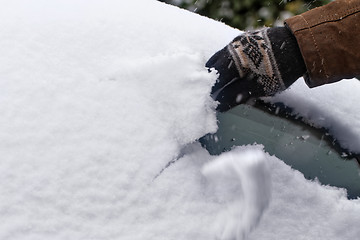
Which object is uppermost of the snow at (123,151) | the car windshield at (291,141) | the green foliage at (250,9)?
the snow at (123,151)

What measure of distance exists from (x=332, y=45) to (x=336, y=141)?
0.97 ft

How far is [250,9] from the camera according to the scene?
3627 mm

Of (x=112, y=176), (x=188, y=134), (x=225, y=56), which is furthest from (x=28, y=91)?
(x=225, y=56)

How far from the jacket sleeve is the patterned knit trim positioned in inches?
3.9

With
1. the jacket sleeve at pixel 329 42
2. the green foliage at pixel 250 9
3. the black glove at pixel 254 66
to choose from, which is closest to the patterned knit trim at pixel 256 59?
the black glove at pixel 254 66

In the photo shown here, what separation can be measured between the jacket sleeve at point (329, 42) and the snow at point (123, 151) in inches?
11.2

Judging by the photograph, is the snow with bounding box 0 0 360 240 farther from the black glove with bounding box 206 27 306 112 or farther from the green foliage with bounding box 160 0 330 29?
the green foliage with bounding box 160 0 330 29

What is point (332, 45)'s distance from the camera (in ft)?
4.50

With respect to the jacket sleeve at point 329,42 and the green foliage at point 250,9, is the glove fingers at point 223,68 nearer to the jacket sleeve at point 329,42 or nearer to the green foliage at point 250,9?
the jacket sleeve at point 329,42

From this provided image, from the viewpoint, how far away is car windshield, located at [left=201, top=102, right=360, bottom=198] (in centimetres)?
134

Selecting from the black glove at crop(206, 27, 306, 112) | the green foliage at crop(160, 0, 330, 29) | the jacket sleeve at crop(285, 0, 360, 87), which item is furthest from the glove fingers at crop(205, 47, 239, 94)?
the green foliage at crop(160, 0, 330, 29)

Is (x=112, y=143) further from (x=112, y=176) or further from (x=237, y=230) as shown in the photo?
(x=237, y=230)

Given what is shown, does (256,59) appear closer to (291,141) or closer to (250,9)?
(291,141)

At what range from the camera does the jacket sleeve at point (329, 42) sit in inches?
53.6
